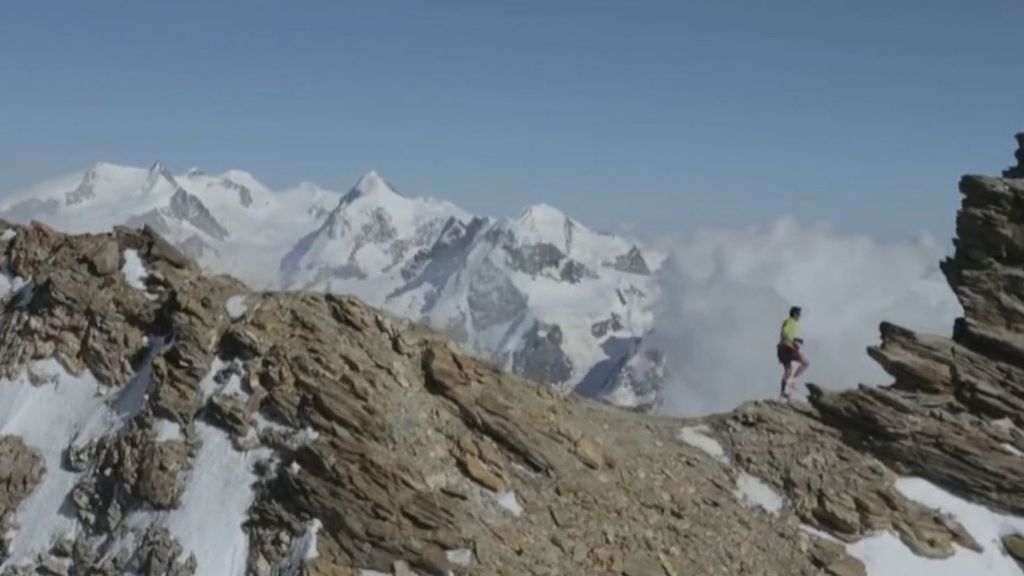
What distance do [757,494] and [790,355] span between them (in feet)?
22.6

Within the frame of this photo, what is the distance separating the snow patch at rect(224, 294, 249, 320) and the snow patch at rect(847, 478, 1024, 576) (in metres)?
21.0

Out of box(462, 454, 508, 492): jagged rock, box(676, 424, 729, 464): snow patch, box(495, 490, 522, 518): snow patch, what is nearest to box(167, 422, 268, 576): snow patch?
box(462, 454, 508, 492): jagged rock

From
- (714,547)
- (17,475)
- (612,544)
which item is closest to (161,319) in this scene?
(17,475)

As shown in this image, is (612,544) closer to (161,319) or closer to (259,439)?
(259,439)

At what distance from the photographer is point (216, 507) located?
29812 mm

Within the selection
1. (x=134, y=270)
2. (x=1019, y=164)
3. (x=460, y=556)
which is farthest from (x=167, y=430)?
(x=1019, y=164)

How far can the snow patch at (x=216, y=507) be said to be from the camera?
28781mm

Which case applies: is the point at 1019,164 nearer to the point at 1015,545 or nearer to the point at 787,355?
the point at 787,355

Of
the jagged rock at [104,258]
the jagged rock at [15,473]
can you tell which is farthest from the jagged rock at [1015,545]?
the jagged rock at [104,258]

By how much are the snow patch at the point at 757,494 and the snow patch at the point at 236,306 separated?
1727 cm

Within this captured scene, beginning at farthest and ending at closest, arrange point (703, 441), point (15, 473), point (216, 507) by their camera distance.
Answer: point (703, 441) → point (15, 473) → point (216, 507)

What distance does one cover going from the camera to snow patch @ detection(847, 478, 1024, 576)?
3203 centimetres

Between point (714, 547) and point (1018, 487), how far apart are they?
1090cm

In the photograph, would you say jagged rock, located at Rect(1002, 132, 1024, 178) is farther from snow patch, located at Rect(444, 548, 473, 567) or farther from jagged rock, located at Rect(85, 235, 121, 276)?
jagged rock, located at Rect(85, 235, 121, 276)
